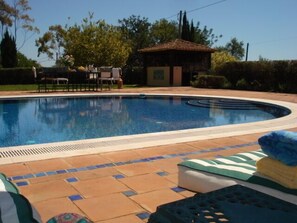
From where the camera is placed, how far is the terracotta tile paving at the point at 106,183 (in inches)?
116

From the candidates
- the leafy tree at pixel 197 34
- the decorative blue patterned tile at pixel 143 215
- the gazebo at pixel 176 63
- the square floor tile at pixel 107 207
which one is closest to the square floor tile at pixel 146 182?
the square floor tile at pixel 107 207

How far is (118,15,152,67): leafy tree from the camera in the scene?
39.6 metres

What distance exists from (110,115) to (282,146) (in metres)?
9.11

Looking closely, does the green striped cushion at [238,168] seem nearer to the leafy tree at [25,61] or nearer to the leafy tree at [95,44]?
the leafy tree at [95,44]

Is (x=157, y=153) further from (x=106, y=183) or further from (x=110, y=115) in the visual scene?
(x=110, y=115)

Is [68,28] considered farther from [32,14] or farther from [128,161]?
[128,161]

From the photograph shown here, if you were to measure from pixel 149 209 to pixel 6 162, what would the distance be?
7.89 ft

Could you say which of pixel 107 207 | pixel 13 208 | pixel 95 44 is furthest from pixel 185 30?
pixel 13 208

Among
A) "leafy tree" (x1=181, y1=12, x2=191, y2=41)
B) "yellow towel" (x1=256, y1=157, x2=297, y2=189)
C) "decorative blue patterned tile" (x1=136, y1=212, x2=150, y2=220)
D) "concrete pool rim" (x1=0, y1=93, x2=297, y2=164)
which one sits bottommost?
"decorative blue patterned tile" (x1=136, y1=212, x2=150, y2=220)

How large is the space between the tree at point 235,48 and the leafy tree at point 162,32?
4536cm

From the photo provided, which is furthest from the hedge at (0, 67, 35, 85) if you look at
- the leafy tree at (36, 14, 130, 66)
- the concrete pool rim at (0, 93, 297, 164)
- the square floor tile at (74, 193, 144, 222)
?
the square floor tile at (74, 193, 144, 222)

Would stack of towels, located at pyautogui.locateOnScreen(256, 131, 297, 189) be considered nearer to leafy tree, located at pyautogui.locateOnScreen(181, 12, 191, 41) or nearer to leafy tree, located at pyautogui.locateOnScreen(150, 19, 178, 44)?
leafy tree, located at pyautogui.locateOnScreen(181, 12, 191, 41)

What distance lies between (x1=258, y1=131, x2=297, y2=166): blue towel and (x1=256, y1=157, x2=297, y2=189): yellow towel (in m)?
0.06

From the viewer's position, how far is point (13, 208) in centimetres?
194
